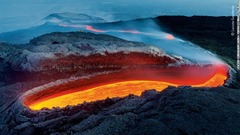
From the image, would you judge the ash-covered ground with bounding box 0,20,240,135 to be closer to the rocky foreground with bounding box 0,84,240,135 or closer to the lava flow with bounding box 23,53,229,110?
the rocky foreground with bounding box 0,84,240,135

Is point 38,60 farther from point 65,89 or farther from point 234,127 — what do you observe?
point 234,127

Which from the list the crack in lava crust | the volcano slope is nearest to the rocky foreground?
the volcano slope

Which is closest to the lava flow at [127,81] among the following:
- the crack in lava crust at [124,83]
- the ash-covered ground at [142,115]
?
the crack in lava crust at [124,83]

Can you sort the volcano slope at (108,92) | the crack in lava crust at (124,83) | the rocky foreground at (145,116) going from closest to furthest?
the rocky foreground at (145,116), the volcano slope at (108,92), the crack in lava crust at (124,83)

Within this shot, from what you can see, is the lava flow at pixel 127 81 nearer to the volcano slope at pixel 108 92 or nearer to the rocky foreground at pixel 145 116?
the volcano slope at pixel 108 92

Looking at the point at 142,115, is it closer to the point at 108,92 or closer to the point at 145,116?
the point at 145,116

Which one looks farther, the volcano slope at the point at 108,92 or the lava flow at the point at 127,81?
the lava flow at the point at 127,81
